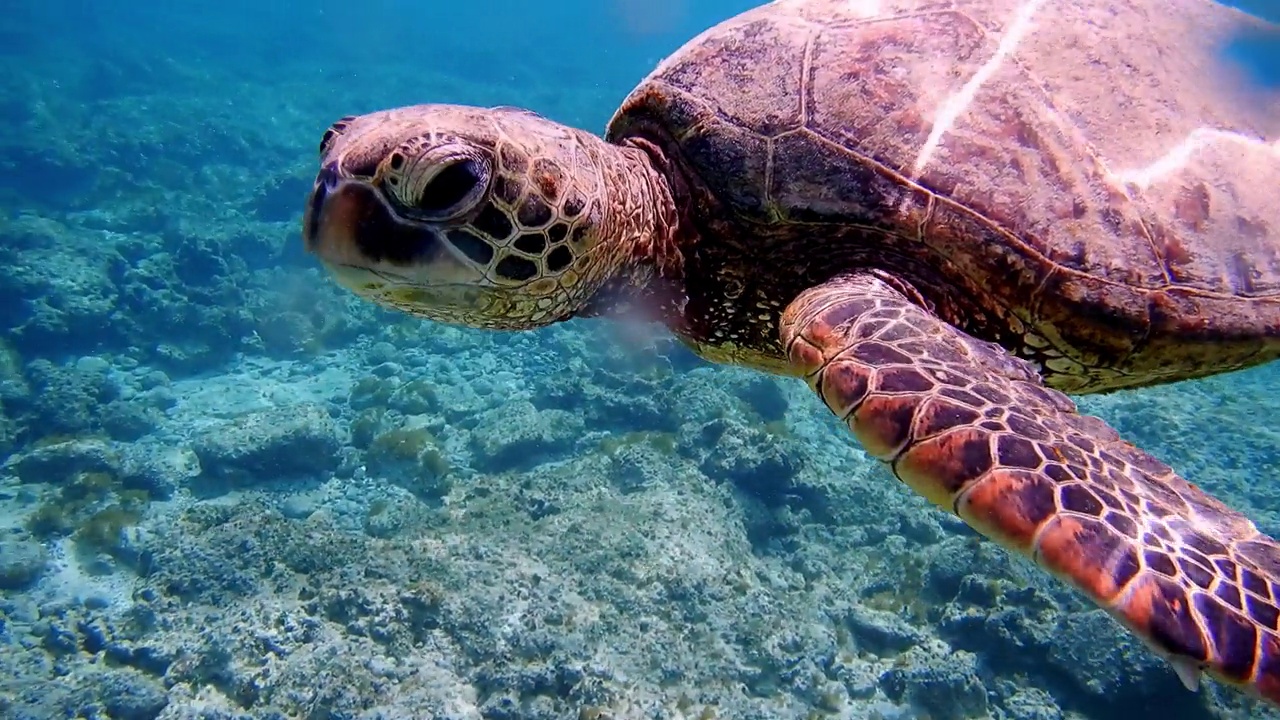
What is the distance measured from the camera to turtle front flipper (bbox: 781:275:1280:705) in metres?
1.25

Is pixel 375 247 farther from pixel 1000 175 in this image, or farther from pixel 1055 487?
pixel 1000 175

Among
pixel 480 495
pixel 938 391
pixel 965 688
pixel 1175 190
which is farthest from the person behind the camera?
pixel 480 495

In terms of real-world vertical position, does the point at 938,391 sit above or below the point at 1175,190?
below

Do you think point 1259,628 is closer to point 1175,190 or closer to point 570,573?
point 1175,190

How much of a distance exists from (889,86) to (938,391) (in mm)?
1068

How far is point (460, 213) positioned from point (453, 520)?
5306 mm

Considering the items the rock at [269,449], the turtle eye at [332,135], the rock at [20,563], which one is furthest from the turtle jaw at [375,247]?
the rock at [269,449]

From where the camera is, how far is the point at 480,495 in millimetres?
6844

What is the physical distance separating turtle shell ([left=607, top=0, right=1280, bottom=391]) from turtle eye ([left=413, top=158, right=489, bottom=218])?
0.84 m

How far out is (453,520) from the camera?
6469 millimetres

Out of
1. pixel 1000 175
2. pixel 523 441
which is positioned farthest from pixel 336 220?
pixel 523 441

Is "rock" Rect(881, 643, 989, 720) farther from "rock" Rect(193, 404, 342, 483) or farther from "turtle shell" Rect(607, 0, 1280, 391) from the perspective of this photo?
"rock" Rect(193, 404, 342, 483)

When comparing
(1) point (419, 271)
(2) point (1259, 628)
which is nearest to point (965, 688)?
(2) point (1259, 628)

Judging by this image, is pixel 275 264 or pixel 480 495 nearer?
pixel 480 495
